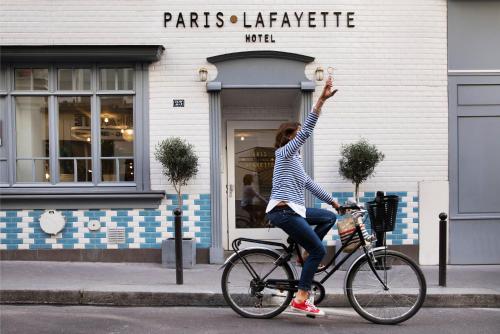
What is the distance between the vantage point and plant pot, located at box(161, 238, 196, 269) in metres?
7.90

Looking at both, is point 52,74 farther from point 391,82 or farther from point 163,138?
point 391,82

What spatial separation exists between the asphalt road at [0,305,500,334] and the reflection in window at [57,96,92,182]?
2753mm

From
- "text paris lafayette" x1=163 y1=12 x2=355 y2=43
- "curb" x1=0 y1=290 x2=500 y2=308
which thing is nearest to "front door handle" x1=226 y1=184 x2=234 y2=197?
"text paris lafayette" x1=163 y1=12 x2=355 y2=43

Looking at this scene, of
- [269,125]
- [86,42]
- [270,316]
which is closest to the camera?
[270,316]

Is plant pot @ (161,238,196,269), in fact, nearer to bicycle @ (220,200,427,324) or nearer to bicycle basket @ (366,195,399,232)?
bicycle @ (220,200,427,324)

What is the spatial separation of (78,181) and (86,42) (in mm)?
2188

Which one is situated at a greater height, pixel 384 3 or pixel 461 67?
pixel 384 3

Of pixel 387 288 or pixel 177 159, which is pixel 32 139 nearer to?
pixel 177 159

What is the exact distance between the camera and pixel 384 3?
8.31m

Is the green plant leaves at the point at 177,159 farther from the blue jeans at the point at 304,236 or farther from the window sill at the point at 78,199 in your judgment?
the blue jeans at the point at 304,236

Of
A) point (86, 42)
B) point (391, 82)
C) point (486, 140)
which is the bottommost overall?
point (486, 140)

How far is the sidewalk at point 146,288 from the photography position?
20.4ft

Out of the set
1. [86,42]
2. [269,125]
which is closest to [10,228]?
[86,42]

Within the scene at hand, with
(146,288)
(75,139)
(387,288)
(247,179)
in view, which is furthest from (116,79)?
(387,288)
